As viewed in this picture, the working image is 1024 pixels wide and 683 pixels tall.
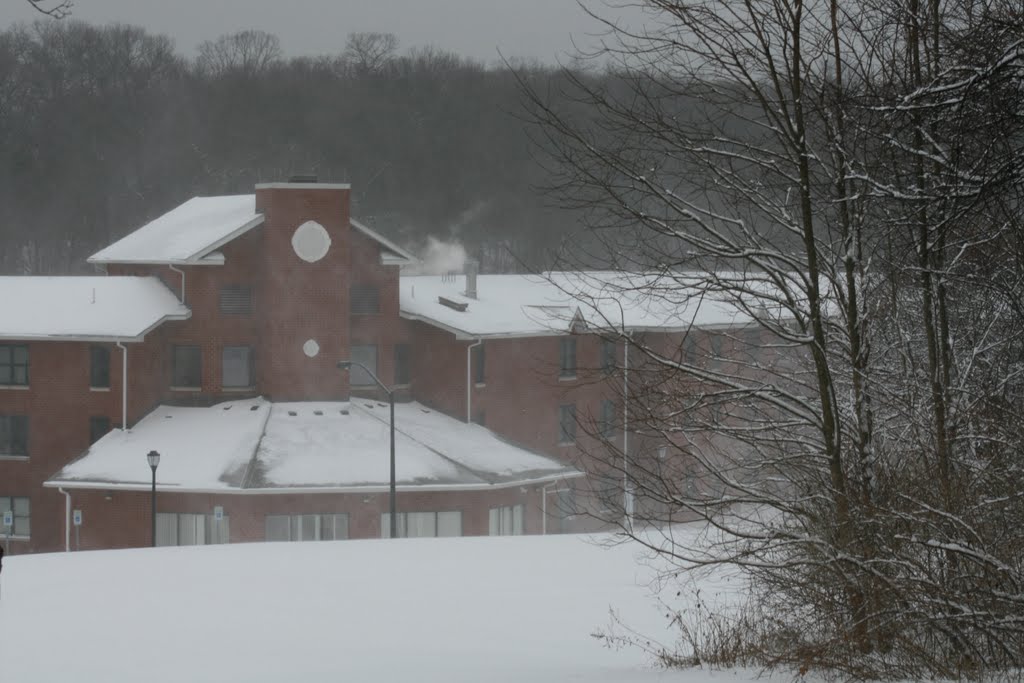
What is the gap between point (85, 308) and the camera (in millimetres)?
45156

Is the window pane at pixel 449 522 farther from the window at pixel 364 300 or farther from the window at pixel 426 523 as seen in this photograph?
the window at pixel 364 300

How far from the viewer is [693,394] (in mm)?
11172

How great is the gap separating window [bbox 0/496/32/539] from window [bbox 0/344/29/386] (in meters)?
3.73

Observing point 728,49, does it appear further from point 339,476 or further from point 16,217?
point 16,217

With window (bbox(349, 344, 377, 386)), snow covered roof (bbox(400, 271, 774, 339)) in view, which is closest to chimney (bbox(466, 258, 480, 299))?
snow covered roof (bbox(400, 271, 774, 339))

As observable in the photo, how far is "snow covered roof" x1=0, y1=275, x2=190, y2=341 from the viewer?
43938mm

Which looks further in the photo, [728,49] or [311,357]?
[311,357]

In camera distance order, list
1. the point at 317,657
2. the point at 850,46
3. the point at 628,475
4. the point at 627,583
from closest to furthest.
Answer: the point at 628,475
the point at 850,46
the point at 317,657
the point at 627,583

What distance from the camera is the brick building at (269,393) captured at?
40.5m

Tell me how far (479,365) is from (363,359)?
370 cm

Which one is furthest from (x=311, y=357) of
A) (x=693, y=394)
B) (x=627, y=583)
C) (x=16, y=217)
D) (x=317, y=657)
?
(x=16, y=217)

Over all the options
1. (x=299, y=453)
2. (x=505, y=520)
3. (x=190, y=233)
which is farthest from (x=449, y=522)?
(x=190, y=233)

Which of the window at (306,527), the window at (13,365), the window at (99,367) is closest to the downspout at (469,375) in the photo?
the window at (306,527)

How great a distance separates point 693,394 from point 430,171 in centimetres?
8018
